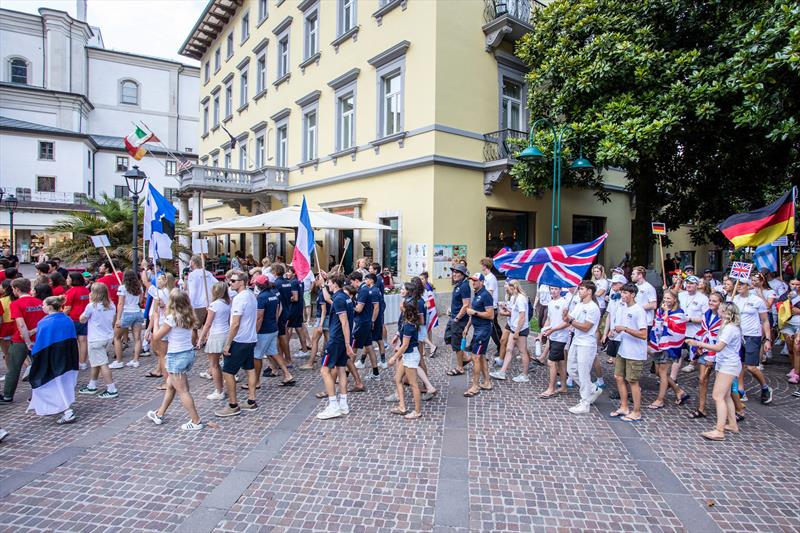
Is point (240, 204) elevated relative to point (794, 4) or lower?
lower

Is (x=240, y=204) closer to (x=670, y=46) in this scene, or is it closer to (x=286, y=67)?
(x=286, y=67)

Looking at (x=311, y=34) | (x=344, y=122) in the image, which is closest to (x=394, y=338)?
(x=344, y=122)

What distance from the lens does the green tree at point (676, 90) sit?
8648 millimetres

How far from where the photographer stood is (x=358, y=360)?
8914 millimetres

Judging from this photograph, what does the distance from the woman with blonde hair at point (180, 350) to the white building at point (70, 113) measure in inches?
1433

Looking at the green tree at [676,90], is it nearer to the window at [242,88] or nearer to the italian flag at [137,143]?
the italian flag at [137,143]

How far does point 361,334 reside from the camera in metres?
7.23

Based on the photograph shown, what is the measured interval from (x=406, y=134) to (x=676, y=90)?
7616 mm

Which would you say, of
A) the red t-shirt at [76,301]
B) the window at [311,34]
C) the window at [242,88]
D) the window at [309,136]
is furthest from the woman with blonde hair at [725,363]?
the window at [242,88]

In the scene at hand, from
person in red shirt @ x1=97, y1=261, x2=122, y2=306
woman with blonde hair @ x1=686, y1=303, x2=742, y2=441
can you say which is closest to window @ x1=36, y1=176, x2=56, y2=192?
person in red shirt @ x1=97, y1=261, x2=122, y2=306

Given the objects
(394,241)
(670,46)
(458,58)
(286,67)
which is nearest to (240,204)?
(286,67)

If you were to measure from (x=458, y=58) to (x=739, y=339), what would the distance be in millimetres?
11601

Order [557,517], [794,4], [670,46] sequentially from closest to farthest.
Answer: [557,517] → [794,4] → [670,46]

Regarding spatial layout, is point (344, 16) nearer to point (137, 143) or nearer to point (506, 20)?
point (506, 20)
